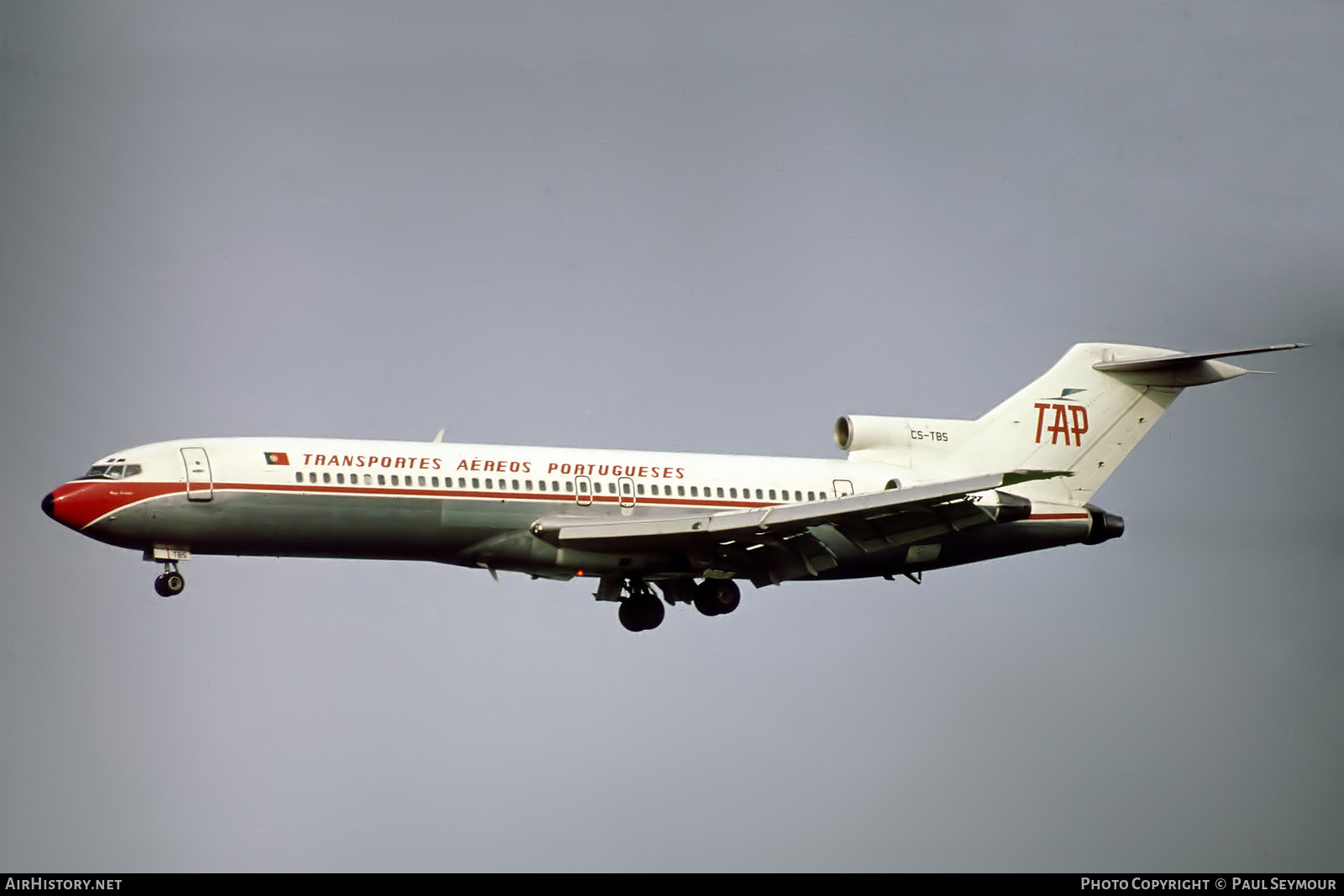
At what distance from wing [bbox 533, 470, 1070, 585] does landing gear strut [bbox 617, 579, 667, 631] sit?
3052 mm

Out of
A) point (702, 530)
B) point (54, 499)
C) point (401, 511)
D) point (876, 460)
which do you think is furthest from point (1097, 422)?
point (54, 499)

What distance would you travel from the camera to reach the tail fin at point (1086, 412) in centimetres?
5209

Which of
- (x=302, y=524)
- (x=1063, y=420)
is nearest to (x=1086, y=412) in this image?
(x=1063, y=420)

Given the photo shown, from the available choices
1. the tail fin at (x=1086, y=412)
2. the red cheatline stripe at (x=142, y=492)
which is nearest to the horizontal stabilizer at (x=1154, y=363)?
the tail fin at (x=1086, y=412)

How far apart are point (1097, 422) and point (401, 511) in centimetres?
2035

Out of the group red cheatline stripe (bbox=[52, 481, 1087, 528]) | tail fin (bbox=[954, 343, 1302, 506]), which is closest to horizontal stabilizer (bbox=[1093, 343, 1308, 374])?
tail fin (bbox=[954, 343, 1302, 506])

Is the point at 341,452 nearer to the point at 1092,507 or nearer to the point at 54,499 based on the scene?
the point at 54,499

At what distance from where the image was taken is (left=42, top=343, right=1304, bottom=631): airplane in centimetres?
4384

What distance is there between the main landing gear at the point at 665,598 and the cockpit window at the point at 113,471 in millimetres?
12158

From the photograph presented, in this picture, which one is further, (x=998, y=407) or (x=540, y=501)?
(x=998, y=407)
